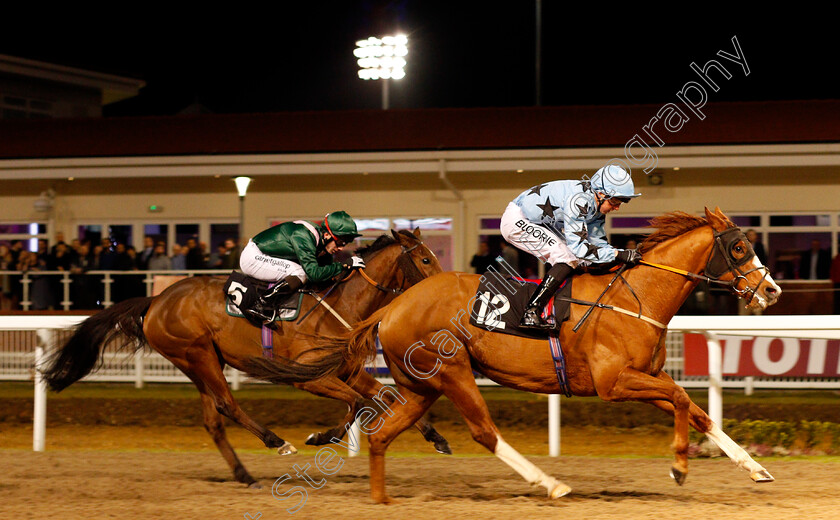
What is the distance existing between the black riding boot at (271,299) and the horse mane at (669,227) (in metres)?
2.02

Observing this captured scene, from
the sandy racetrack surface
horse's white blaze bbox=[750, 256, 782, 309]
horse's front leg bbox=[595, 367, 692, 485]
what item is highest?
horse's white blaze bbox=[750, 256, 782, 309]

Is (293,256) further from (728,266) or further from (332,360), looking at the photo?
(728,266)

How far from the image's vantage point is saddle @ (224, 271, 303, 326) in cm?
542

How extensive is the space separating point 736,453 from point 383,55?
19.2 m

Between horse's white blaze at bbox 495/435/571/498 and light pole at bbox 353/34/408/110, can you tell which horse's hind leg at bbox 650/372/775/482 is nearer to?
horse's white blaze at bbox 495/435/571/498

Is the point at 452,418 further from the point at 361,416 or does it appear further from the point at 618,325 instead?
the point at 618,325

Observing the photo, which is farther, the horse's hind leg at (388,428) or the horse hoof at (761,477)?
the horse's hind leg at (388,428)

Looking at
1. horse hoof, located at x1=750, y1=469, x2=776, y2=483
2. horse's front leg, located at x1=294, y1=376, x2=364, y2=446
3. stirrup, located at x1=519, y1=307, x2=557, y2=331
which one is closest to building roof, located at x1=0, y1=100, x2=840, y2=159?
horse's front leg, located at x1=294, y1=376, x2=364, y2=446

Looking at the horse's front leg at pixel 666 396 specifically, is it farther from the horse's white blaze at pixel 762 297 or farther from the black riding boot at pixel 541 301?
the horse's white blaze at pixel 762 297

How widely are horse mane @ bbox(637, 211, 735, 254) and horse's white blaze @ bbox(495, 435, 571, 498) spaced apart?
47.4 inches

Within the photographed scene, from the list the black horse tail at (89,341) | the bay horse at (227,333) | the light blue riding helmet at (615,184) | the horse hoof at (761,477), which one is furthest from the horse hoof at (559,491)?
the black horse tail at (89,341)

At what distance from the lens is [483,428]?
14.5 ft

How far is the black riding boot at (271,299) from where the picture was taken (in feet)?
17.7

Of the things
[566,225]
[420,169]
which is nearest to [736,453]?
[566,225]
